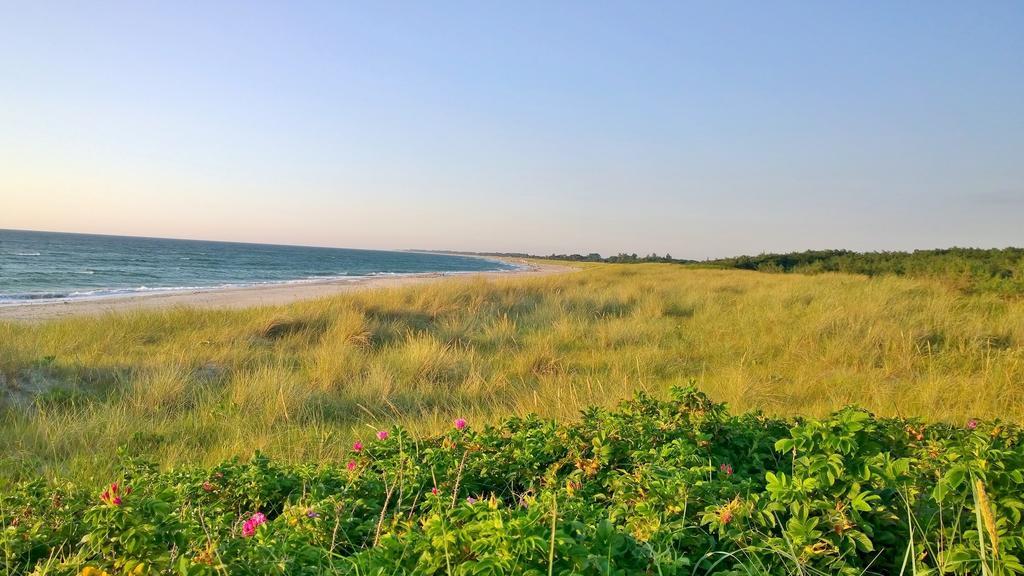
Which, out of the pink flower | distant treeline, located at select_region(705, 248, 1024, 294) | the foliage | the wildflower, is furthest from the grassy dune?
distant treeline, located at select_region(705, 248, 1024, 294)

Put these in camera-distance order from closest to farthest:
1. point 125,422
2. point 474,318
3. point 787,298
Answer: point 125,422, point 474,318, point 787,298

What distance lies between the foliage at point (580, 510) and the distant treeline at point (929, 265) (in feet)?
46.4

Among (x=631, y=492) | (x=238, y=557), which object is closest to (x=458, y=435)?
(x=631, y=492)

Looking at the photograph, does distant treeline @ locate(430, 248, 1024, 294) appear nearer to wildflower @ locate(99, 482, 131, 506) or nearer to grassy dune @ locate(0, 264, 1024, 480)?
grassy dune @ locate(0, 264, 1024, 480)

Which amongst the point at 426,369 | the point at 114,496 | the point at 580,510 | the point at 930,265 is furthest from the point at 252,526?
the point at 930,265

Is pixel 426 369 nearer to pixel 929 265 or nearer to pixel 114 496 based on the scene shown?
pixel 114 496

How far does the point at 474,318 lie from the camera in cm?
1064


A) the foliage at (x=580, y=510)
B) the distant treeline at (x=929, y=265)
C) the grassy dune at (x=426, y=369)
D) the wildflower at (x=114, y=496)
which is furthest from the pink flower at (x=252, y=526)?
the distant treeline at (x=929, y=265)

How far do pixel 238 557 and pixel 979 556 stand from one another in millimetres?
2113

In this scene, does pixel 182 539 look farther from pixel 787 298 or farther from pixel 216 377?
pixel 787 298

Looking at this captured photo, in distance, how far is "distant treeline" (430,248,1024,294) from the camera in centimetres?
1391

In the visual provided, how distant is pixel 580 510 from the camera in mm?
1773

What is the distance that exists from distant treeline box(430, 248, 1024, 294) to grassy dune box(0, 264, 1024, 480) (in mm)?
3639

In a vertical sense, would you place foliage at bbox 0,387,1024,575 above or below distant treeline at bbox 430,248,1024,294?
below
